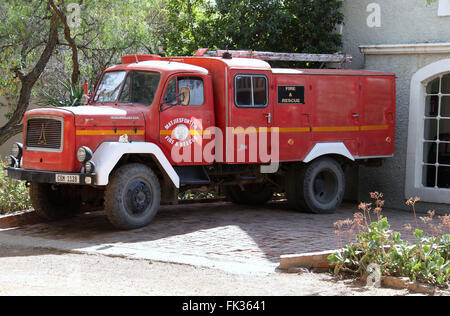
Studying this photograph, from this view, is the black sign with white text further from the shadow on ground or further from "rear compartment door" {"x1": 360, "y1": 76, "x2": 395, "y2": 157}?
the shadow on ground

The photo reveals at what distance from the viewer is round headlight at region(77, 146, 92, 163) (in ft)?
32.6

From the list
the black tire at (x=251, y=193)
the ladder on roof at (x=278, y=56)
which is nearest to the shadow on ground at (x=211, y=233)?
the black tire at (x=251, y=193)

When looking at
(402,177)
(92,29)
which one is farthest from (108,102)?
(402,177)

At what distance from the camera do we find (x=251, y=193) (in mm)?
13625

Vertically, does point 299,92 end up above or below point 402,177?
above

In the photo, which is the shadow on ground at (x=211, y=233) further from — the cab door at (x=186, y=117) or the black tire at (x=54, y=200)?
the cab door at (x=186, y=117)

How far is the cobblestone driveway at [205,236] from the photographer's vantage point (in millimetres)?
8695

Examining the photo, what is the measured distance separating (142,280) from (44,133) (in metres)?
3.95

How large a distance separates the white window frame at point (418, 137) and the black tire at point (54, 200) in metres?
6.35

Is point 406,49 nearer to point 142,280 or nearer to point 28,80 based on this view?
point 28,80

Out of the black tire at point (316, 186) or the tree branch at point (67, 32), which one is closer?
the black tire at point (316, 186)

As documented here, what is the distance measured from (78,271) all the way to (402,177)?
8078 mm
